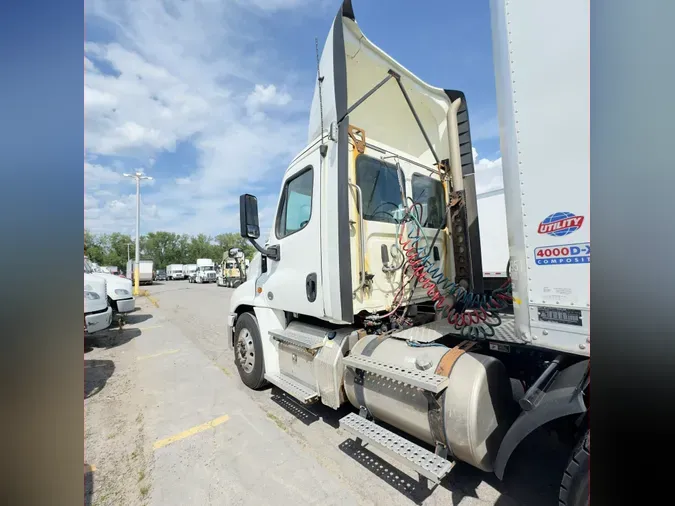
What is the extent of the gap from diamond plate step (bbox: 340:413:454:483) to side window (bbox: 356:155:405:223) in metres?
1.92

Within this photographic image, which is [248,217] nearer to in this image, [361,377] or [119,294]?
[361,377]

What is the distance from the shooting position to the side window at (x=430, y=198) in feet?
12.3

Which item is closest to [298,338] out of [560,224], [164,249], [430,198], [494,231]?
[430,198]

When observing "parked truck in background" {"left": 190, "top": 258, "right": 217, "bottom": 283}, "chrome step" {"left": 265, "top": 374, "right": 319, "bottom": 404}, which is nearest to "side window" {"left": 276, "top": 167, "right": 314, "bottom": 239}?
"chrome step" {"left": 265, "top": 374, "right": 319, "bottom": 404}

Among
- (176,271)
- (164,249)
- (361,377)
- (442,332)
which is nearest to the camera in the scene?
(361,377)

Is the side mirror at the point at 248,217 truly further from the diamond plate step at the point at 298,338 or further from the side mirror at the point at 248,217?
the diamond plate step at the point at 298,338

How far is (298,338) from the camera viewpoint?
10.8ft

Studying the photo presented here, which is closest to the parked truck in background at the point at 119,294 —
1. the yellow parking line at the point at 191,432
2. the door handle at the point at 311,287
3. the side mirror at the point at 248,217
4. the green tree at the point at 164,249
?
the yellow parking line at the point at 191,432

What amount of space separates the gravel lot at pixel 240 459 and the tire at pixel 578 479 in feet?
2.63

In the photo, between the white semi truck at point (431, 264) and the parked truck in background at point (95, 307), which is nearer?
the white semi truck at point (431, 264)

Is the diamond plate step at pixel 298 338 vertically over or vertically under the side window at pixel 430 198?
under

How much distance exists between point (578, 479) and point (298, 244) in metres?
2.79

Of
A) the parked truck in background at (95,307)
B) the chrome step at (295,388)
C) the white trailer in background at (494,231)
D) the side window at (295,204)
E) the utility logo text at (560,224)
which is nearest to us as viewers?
the utility logo text at (560,224)

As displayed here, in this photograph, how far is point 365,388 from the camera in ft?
8.66
